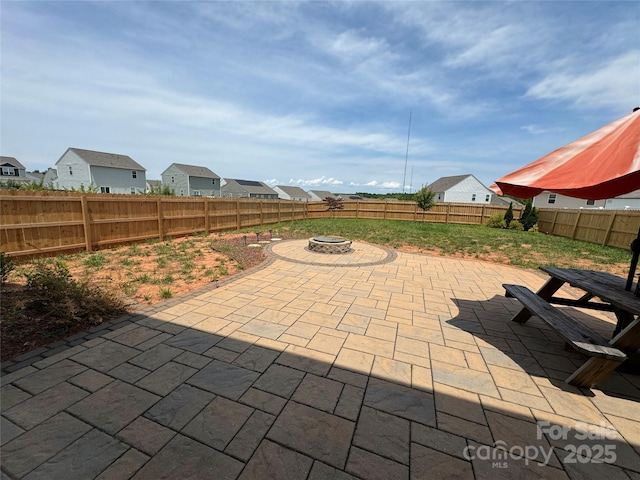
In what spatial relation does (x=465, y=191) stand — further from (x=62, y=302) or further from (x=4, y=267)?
(x=4, y=267)

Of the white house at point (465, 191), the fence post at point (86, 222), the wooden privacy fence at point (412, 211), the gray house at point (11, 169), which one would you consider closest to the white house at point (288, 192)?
the white house at point (465, 191)

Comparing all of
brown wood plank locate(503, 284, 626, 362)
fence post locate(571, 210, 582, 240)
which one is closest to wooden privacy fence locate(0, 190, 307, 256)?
brown wood plank locate(503, 284, 626, 362)

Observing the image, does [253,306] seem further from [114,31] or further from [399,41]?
[399,41]

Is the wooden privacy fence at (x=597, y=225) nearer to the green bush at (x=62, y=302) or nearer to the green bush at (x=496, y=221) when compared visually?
the green bush at (x=496, y=221)

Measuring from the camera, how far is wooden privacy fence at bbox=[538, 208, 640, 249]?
35.5ft

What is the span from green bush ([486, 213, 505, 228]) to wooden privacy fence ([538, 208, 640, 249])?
2.38 meters

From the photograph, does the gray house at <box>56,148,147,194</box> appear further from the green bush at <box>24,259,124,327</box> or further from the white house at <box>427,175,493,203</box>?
the white house at <box>427,175,493,203</box>

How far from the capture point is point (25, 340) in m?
2.95

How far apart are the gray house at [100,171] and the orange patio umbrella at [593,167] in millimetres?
34471

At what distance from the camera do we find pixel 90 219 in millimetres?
7730

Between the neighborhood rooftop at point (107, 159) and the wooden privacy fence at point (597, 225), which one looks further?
the neighborhood rooftop at point (107, 159)

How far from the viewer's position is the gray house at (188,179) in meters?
37.7

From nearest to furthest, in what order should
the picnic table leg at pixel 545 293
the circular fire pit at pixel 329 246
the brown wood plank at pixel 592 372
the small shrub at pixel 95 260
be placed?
the brown wood plank at pixel 592 372 < the picnic table leg at pixel 545 293 < the small shrub at pixel 95 260 < the circular fire pit at pixel 329 246

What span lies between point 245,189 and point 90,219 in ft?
146
